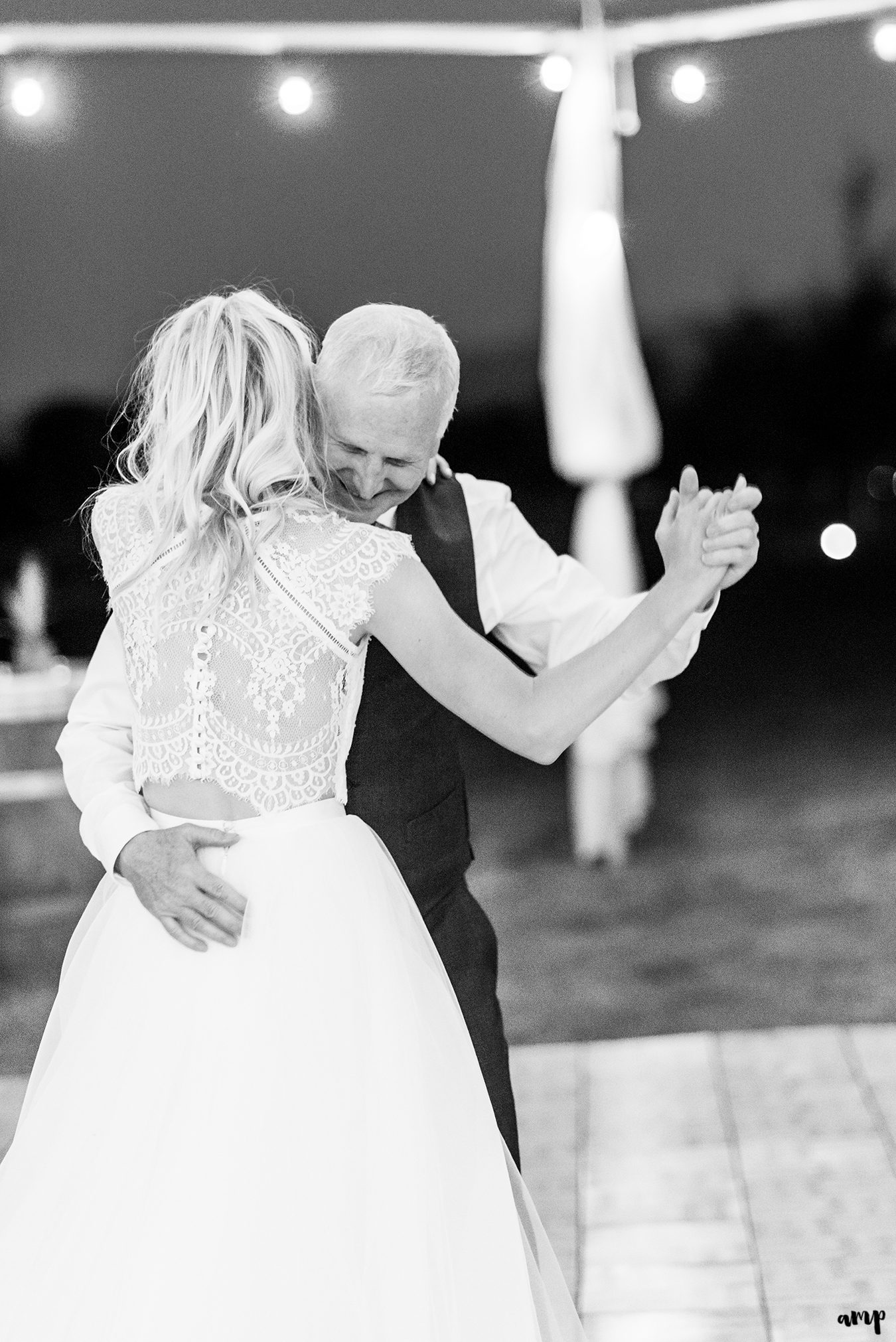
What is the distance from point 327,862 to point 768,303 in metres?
2.92

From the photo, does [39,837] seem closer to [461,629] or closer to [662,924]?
[662,924]

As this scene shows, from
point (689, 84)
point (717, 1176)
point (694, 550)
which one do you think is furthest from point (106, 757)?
point (689, 84)

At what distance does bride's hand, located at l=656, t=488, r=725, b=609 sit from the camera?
1.63 metres

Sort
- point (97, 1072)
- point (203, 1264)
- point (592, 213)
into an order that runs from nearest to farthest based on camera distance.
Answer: point (203, 1264) < point (97, 1072) < point (592, 213)

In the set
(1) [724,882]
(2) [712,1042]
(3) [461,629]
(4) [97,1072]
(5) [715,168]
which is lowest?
(2) [712,1042]

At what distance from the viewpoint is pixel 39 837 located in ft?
13.9

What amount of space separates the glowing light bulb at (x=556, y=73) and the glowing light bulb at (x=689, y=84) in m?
0.29

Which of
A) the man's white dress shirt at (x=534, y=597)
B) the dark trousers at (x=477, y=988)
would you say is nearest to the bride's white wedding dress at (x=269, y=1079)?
the dark trousers at (x=477, y=988)

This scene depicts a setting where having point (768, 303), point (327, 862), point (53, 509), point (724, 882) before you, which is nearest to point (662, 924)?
point (724, 882)

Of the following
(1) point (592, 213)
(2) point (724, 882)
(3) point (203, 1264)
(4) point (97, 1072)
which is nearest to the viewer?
(3) point (203, 1264)

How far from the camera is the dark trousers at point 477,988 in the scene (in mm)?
2170

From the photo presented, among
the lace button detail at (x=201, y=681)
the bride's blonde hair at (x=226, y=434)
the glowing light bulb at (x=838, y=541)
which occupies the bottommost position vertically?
the glowing light bulb at (x=838, y=541)

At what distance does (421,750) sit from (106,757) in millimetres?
469

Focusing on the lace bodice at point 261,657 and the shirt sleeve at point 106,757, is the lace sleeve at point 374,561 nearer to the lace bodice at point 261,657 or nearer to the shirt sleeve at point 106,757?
the lace bodice at point 261,657
